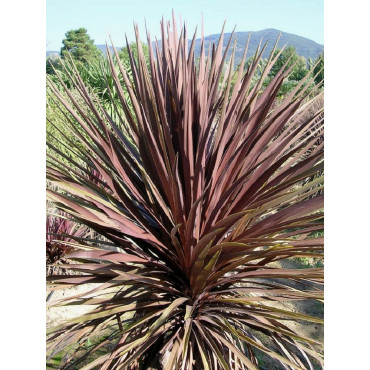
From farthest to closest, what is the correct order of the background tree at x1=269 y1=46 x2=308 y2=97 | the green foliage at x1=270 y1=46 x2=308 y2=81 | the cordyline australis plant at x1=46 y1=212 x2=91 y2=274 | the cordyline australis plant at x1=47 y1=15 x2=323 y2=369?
the cordyline australis plant at x1=46 y1=212 x2=91 y2=274
the background tree at x1=269 y1=46 x2=308 y2=97
the green foliage at x1=270 y1=46 x2=308 y2=81
the cordyline australis plant at x1=47 y1=15 x2=323 y2=369

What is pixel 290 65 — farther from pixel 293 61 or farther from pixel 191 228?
pixel 191 228

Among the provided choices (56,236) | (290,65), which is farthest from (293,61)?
(56,236)

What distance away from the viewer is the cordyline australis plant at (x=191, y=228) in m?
1.43

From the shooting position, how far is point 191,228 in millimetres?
1457

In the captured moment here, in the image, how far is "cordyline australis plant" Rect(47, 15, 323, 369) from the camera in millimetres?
1434

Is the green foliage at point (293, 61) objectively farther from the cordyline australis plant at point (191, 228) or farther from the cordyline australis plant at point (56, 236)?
the cordyline australis plant at point (56, 236)

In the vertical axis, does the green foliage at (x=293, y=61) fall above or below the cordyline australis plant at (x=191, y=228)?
above

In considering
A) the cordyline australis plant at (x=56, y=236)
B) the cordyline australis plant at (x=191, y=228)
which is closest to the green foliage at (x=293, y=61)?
the cordyline australis plant at (x=191, y=228)

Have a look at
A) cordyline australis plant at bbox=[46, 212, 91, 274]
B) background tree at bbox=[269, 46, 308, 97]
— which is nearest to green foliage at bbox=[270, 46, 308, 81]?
background tree at bbox=[269, 46, 308, 97]

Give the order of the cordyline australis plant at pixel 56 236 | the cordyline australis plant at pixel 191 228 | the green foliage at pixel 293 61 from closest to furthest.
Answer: the cordyline australis plant at pixel 191 228 < the green foliage at pixel 293 61 < the cordyline australis plant at pixel 56 236

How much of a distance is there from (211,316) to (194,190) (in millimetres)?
512

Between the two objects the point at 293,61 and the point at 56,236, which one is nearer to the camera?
the point at 293,61

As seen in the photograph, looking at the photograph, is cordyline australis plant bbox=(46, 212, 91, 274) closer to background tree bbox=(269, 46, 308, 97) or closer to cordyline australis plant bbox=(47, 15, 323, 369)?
cordyline australis plant bbox=(47, 15, 323, 369)
